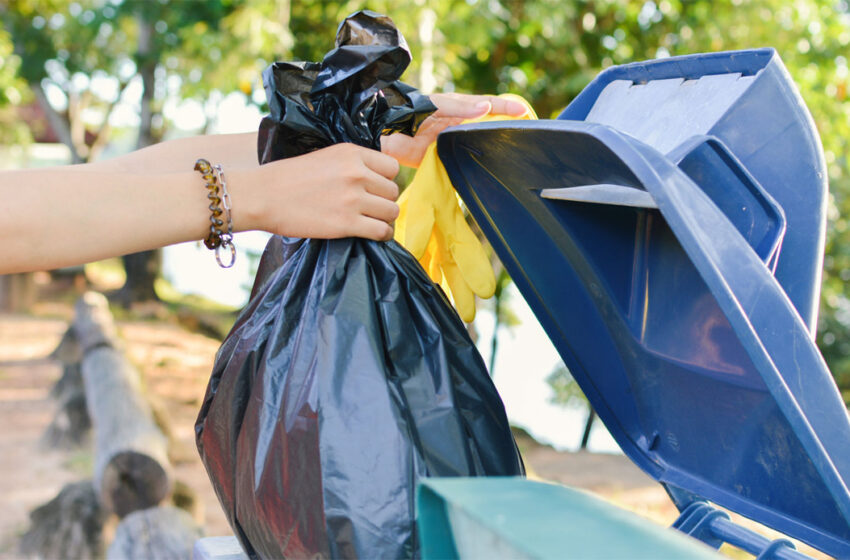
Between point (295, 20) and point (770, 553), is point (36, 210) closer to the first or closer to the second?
point (770, 553)

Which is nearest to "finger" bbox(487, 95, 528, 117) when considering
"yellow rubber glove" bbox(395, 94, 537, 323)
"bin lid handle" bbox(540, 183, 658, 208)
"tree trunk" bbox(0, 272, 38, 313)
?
"yellow rubber glove" bbox(395, 94, 537, 323)

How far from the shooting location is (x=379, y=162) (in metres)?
1.24

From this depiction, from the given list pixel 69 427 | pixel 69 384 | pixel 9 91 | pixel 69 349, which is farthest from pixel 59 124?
pixel 69 427

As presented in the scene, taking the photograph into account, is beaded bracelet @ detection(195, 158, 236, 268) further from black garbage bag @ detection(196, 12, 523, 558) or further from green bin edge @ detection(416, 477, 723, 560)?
green bin edge @ detection(416, 477, 723, 560)

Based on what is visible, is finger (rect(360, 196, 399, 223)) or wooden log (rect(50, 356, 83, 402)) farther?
wooden log (rect(50, 356, 83, 402))

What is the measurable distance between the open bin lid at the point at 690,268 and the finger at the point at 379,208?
0.18m

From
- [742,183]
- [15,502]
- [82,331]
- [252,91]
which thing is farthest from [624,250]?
[82,331]

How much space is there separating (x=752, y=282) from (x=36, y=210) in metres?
0.95

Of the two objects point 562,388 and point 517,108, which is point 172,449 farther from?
point 517,108

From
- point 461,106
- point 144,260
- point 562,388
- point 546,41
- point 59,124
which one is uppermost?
point 546,41

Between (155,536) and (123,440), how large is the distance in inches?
32.4

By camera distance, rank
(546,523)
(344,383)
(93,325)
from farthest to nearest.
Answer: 1. (93,325)
2. (344,383)
3. (546,523)

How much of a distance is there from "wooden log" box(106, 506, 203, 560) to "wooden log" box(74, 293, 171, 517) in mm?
122

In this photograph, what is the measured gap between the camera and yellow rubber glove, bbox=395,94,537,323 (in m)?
1.41
